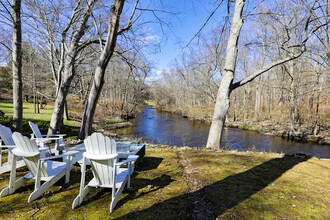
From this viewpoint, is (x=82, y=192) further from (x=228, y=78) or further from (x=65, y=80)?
(x=65, y=80)

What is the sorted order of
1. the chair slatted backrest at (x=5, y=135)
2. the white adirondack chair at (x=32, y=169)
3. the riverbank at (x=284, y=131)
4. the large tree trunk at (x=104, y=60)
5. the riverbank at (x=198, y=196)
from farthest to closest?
the riverbank at (x=284, y=131), the large tree trunk at (x=104, y=60), the chair slatted backrest at (x=5, y=135), the white adirondack chair at (x=32, y=169), the riverbank at (x=198, y=196)

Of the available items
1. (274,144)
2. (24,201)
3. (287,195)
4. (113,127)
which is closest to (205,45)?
(274,144)

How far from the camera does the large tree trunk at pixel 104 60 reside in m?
5.23

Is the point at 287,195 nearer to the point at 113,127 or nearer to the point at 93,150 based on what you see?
the point at 93,150

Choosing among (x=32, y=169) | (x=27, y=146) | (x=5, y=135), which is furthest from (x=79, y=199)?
(x=5, y=135)

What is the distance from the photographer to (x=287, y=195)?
97.3 inches

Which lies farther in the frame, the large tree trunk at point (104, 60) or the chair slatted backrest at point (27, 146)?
the large tree trunk at point (104, 60)

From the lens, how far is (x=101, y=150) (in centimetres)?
217

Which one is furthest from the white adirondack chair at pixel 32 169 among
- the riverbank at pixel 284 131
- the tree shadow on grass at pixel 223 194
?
the riverbank at pixel 284 131

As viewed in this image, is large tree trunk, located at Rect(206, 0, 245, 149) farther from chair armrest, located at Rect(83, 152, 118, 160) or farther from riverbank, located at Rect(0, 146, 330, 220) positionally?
chair armrest, located at Rect(83, 152, 118, 160)

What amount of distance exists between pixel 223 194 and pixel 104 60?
198 inches

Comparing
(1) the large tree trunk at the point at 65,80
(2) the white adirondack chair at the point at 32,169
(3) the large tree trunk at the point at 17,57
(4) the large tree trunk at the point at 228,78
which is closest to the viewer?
(2) the white adirondack chair at the point at 32,169

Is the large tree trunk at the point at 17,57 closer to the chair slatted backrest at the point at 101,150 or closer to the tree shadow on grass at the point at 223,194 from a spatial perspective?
the chair slatted backrest at the point at 101,150

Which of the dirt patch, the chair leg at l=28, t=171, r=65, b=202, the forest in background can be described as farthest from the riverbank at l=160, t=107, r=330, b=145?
the chair leg at l=28, t=171, r=65, b=202
